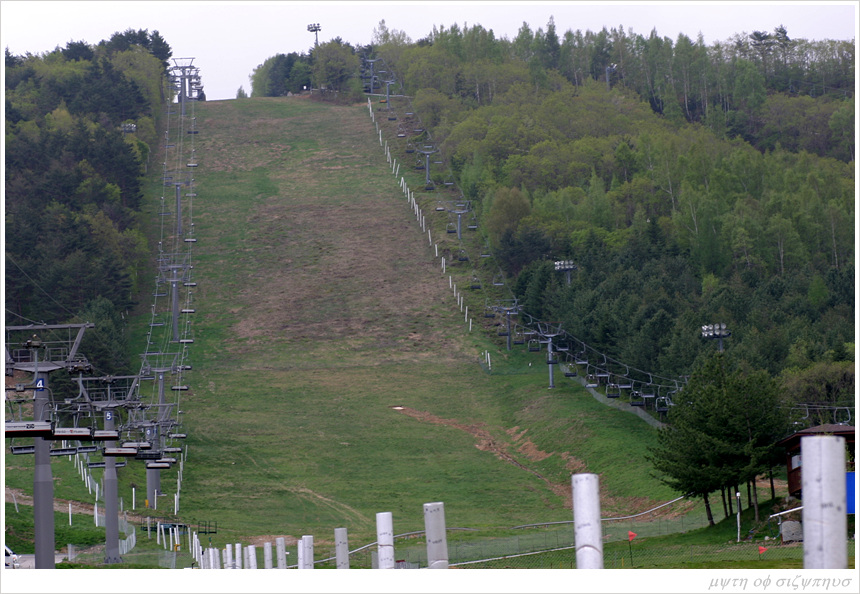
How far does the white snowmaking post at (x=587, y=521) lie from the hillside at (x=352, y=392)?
3695 centimetres

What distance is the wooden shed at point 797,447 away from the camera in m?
41.8

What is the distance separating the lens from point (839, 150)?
5650 inches

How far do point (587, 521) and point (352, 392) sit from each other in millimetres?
63163

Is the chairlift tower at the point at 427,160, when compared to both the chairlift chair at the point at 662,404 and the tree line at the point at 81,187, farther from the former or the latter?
the chairlift chair at the point at 662,404

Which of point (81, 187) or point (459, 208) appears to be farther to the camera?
point (81, 187)

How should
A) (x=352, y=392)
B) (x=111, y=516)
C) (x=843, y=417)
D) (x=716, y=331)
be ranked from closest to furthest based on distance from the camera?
(x=111, y=516) < (x=843, y=417) < (x=716, y=331) < (x=352, y=392)

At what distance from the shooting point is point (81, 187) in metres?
109

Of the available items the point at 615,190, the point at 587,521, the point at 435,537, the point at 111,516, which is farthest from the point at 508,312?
the point at 587,521

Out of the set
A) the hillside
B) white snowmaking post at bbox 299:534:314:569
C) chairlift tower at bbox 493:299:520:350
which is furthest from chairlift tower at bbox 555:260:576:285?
white snowmaking post at bbox 299:534:314:569

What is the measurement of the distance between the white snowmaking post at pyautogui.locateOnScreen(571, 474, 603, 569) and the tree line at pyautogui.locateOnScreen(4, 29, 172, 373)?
60708mm

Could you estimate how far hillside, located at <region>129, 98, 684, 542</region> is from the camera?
189 feet

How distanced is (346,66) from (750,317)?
10967 cm

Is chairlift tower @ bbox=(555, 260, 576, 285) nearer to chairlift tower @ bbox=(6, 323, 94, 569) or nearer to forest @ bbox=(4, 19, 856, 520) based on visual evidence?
forest @ bbox=(4, 19, 856, 520)

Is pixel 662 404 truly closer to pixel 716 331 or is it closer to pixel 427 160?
pixel 716 331
